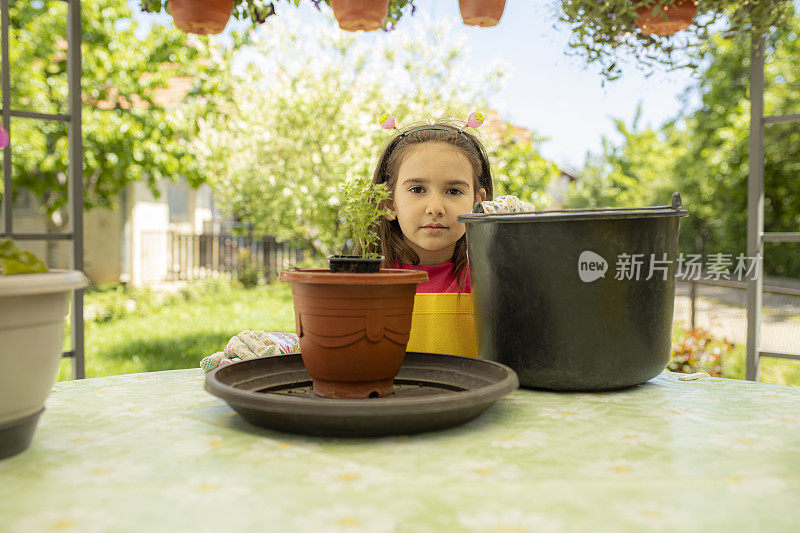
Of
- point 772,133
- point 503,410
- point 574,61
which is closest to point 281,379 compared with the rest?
point 503,410

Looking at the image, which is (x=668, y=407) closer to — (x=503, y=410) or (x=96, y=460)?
(x=503, y=410)

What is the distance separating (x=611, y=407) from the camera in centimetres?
86

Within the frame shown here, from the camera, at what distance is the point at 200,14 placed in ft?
5.90

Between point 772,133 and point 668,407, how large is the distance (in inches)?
513

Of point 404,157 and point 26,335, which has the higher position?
point 404,157

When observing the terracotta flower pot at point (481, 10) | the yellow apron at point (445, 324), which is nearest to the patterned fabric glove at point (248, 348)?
the yellow apron at point (445, 324)

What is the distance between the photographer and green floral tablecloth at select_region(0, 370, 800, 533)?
49 cm

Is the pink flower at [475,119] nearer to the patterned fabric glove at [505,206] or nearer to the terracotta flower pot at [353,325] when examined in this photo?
the patterned fabric glove at [505,206]

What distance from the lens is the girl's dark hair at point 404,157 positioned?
173cm

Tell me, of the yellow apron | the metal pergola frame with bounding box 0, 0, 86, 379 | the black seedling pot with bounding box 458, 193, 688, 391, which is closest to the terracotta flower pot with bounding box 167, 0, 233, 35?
the metal pergola frame with bounding box 0, 0, 86, 379

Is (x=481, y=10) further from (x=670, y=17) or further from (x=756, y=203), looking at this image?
(x=756, y=203)

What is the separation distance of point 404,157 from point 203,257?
32.9 ft

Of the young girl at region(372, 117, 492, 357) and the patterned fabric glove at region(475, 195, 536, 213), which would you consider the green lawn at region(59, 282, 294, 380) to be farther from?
the patterned fabric glove at region(475, 195, 536, 213)

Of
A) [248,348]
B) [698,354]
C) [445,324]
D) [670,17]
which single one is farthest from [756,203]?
[698,354]
